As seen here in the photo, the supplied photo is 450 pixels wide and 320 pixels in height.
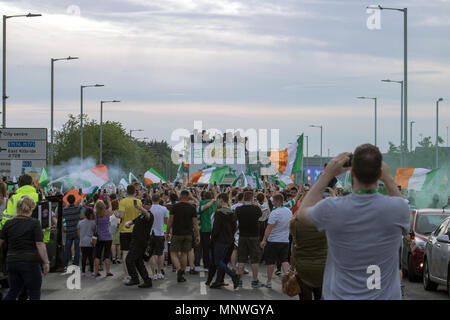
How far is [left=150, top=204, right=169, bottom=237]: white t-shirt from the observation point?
1712cm

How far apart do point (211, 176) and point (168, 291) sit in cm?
2154

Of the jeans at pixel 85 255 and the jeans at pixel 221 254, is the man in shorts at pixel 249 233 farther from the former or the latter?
the jeans at pixel 85 255

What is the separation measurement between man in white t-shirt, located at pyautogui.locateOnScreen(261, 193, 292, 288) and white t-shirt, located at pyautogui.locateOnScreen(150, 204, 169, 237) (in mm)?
2821

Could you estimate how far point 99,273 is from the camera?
18.0 meters

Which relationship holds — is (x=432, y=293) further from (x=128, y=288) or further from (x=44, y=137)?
(x=44, y=137)

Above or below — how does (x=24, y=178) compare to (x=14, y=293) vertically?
above

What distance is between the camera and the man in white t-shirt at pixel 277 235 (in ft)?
48.7

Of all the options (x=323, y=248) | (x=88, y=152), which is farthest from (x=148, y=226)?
(x=88, y=152)

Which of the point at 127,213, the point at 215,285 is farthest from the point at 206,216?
the point at 215,285

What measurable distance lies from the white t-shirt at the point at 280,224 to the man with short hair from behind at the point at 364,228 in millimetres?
10329

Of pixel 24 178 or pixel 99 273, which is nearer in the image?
pixel 24 178

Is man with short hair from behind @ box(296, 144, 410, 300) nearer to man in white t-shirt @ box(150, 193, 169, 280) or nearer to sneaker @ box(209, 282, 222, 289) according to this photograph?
sneaker @ box(209, 282, 222, 289)

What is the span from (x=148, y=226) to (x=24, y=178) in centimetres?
356
